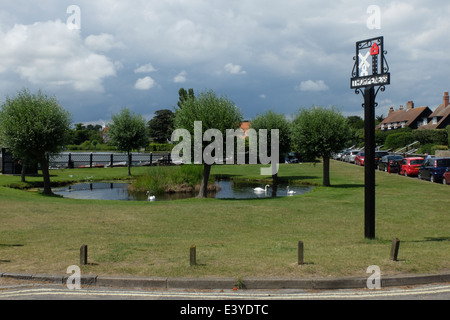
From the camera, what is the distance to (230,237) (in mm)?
12672

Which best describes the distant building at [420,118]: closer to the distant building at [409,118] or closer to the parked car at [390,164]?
the distant building at [409,118]

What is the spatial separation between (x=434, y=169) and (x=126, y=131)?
28.2m

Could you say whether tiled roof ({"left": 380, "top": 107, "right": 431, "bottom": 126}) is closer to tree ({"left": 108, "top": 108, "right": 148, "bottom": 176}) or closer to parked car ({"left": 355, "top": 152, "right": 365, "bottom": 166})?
parked car ({"left": 355, "top": 152, "right": 365, "bottom": 166})

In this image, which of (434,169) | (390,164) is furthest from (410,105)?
(434,169)

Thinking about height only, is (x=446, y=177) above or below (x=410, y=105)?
below

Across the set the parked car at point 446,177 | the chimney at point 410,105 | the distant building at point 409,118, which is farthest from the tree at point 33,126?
the chimney at point 410,105

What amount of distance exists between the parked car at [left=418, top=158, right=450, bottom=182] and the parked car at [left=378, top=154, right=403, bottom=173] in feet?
19.5

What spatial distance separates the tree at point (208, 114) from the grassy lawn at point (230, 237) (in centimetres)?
434

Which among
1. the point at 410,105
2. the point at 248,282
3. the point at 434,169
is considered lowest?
the point at 248,282

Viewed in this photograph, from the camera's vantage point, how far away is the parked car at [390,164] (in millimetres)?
40219

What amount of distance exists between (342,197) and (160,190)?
13172 millimetres

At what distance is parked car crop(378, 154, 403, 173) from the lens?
4022cm

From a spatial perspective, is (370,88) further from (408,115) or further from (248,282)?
(408,115)

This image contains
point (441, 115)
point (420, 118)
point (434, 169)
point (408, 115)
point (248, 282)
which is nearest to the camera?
point (248, 282)
